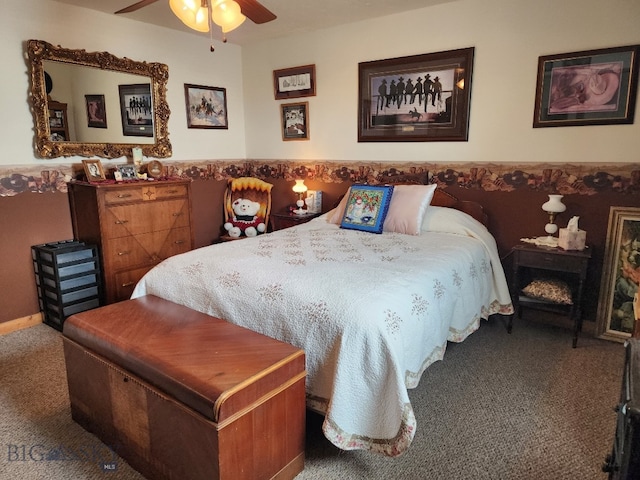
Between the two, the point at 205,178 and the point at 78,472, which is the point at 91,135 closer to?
the point at 205,178

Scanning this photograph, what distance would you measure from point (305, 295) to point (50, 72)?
282 cm

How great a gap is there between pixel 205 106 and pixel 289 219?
1488 millimetres

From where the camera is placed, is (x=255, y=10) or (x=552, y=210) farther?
(x=552, y=210)

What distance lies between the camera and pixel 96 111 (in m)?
3.58

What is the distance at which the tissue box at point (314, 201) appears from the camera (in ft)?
14.0

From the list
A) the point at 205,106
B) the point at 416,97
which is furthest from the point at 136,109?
the point at 416,97

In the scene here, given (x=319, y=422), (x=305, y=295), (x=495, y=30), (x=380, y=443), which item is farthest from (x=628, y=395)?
(x=495, y=30)

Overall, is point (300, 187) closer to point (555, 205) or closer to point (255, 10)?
point (255, 10)

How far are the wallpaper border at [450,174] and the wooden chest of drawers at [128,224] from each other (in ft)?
0.87

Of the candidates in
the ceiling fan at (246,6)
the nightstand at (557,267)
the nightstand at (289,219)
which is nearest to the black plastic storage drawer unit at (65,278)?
the nightstand at (289,219)

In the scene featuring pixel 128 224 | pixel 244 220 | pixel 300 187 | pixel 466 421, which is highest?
pixel 300 187

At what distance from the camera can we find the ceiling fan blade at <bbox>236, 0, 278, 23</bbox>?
2.22 m

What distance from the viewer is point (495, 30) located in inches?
126

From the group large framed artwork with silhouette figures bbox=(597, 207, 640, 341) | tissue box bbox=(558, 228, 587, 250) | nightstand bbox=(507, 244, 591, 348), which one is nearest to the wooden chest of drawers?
nightstand bbox=(507, 244, 591, 348)
